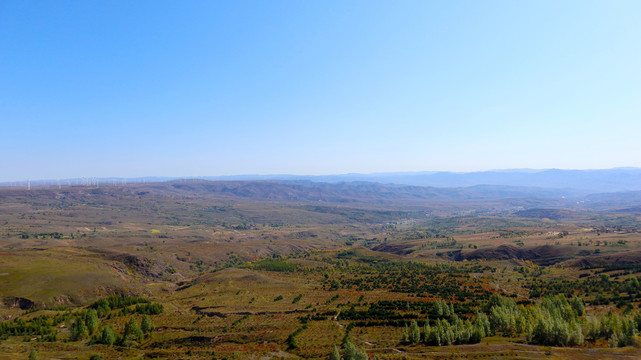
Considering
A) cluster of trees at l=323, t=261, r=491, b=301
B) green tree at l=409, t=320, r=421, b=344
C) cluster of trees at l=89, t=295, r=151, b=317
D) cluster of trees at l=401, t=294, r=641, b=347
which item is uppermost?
cluster of trees at l=401, t=294, r=641, b=347

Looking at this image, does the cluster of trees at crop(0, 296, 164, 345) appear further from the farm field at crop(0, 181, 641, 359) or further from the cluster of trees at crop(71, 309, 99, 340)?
the farm field at crop(0, 181, 641, 359)

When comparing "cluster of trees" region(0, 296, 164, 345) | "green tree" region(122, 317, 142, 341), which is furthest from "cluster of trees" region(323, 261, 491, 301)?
"cluster of trees" region(0, 296, 164, 345)

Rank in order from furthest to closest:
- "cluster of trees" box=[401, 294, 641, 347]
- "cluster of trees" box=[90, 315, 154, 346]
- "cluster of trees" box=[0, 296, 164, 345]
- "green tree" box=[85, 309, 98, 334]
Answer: "green tree" box=[85, 309, 98, 334] < "cluster of trees" box=[0, 296, 164, 345] < "cluster of trees" box=[90, 315, 154, 346] < "cluster of trees" box=[401, 294, 641, 347]

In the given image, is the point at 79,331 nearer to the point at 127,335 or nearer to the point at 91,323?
the point at 91,323

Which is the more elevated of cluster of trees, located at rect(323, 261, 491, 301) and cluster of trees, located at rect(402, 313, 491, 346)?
cluster of trees, located at rect(402, 313, 491, 346)

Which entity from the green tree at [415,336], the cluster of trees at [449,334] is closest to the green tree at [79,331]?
the cluster of trees at [449,334]

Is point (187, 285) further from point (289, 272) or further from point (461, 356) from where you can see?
point (461, 356)

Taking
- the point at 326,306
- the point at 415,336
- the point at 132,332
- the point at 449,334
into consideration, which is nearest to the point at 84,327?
the point at 132,332

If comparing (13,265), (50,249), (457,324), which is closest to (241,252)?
(50,249)

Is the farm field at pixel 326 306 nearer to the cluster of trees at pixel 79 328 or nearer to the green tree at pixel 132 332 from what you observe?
the cluster of trees at pixel 79 328

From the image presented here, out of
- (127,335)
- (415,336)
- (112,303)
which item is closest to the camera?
(415,336)

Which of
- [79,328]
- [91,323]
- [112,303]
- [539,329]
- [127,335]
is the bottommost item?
[112,303]
